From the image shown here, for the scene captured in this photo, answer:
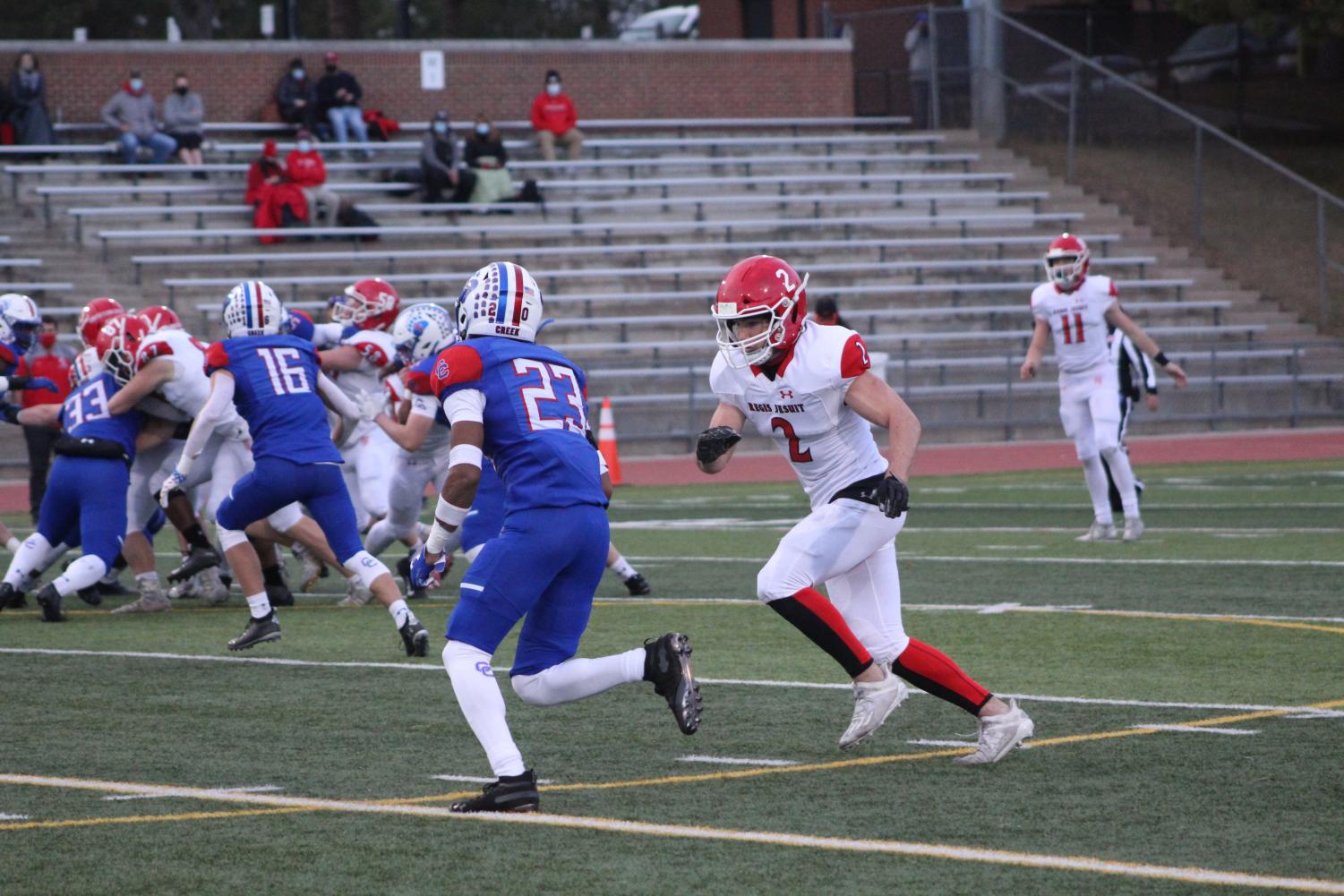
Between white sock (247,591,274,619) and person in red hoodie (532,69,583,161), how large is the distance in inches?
783

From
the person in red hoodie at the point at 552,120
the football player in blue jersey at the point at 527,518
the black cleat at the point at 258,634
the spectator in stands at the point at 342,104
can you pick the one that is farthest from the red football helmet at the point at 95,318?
the person in red hoodie at the point at 552,120

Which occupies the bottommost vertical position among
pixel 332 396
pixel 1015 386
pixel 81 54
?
pixel 1015 386

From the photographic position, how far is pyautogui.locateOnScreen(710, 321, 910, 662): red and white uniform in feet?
20.8

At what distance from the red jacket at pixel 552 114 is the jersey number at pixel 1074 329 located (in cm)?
1636

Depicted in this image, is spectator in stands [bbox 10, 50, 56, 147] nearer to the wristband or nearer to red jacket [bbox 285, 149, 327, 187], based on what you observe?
red jacket [bbox 285, 149, 327, 187]

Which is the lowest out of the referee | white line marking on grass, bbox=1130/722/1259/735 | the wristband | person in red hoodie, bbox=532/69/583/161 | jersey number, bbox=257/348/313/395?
white line marking on grass, bbox=1130/722/1259/735

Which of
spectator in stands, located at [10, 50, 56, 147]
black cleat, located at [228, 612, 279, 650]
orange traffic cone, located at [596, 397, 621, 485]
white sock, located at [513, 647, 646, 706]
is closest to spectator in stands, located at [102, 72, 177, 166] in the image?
spectator in stands, located at [10, 50, 56, 147]

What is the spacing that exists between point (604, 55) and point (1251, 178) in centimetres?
1035

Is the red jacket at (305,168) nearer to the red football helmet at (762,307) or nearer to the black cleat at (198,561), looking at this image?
the black cleat at (198,561)

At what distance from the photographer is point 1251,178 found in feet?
91.6

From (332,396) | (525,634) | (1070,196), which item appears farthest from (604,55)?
(525,634)

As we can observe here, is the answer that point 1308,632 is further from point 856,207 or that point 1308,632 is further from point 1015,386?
point 856,207

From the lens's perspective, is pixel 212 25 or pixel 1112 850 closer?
pixel 1112 850

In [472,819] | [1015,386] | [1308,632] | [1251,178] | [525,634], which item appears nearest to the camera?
[472,819]
